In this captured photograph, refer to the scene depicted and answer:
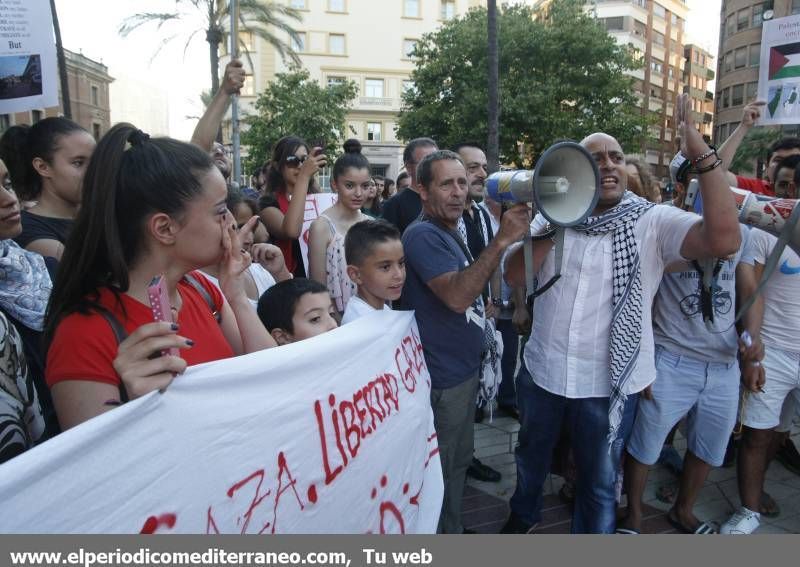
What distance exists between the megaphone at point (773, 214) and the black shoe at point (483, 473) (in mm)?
2051

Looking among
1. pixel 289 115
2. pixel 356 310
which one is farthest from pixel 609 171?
pixel 289 115

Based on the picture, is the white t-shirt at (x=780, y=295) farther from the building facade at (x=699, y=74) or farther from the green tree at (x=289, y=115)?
the building facade at (x=699, y=74)

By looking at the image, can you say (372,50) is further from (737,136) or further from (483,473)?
(483,473)

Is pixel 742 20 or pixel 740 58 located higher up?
pixel 742 20

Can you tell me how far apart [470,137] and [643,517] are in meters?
20.8

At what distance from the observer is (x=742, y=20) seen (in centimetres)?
4034

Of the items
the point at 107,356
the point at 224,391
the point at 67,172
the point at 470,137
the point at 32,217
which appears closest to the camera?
the point at 107,356

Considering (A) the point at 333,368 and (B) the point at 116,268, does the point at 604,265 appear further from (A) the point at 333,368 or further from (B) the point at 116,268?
(B) the point at 116,268

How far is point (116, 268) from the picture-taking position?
1305 millimetres

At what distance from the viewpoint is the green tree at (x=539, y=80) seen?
21.7m

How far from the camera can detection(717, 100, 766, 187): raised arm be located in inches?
106

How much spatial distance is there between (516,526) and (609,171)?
5.69 feet

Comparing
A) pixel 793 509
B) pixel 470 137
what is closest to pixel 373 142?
pixel 470 137

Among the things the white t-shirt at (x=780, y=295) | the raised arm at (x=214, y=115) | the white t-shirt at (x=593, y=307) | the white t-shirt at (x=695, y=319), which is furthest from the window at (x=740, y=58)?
the raised arm at (x=214, y=115)
